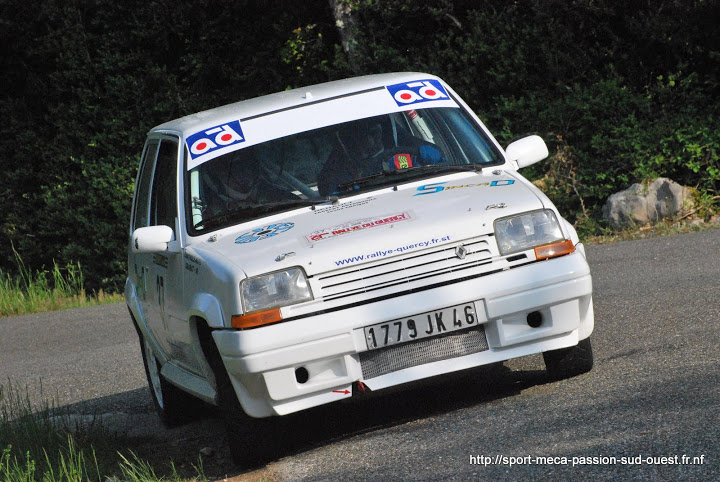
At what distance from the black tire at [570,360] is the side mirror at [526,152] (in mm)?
1179

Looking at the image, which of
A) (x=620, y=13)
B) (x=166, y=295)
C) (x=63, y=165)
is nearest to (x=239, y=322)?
(x=166, y=295)

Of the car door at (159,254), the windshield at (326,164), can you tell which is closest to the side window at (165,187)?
the car door at (159,254)

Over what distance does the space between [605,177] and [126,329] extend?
21.2ft

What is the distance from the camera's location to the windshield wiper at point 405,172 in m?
6.11

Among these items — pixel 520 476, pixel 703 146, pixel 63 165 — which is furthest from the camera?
pixel 63 165

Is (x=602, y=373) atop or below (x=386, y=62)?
below

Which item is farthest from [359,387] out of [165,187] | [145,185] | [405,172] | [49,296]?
[49,296]

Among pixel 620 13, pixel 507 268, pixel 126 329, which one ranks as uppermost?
pixel 620 13

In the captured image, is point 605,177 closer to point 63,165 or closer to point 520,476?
point 63,165

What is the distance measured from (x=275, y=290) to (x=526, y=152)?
1.99 m

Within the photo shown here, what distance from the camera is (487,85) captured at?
52.3 ft

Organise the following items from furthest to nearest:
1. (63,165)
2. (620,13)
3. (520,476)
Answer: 1. (63,165)
2. (620,13)
3. (520,476)

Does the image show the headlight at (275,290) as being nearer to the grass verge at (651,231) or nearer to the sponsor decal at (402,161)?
the sponsor decal at (402,161)

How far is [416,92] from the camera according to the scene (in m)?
6.75
